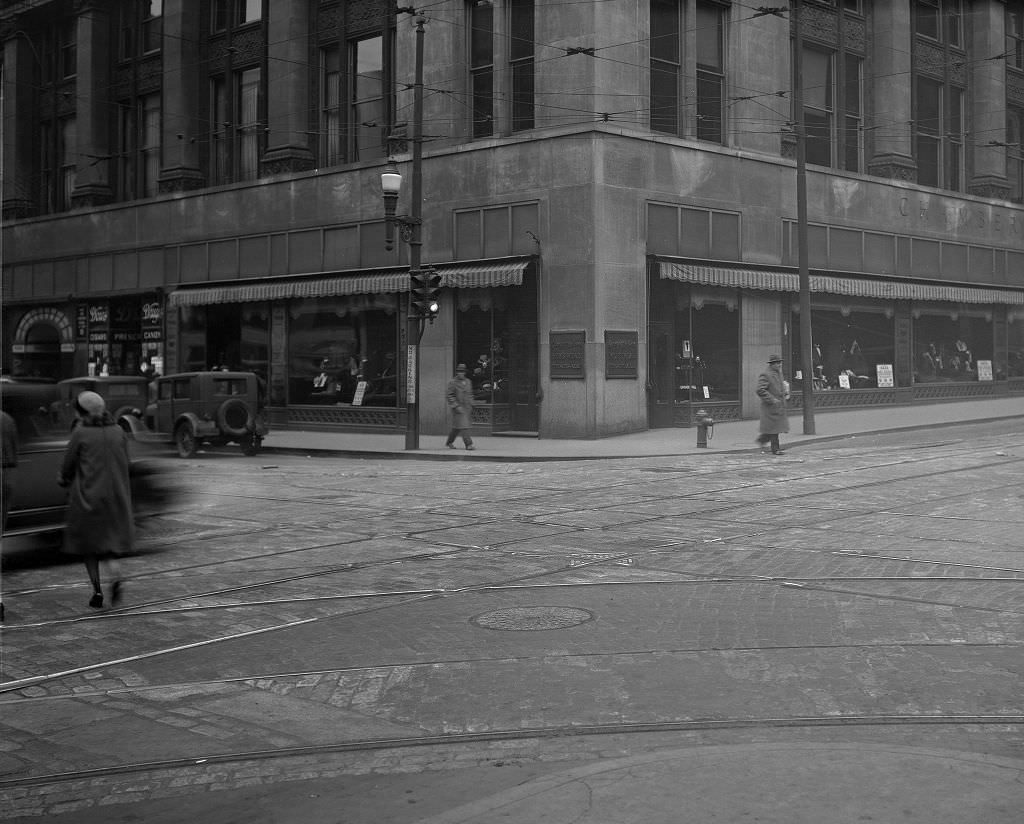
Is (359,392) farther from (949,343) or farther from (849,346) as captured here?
(949,343)

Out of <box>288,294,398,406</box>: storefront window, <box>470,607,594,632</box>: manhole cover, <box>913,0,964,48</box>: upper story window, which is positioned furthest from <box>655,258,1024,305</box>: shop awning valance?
<box>470,607,594,632</box>: manhole cover

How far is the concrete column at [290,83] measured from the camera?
1321 inches

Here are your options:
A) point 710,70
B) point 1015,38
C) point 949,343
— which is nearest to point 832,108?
point 710,70

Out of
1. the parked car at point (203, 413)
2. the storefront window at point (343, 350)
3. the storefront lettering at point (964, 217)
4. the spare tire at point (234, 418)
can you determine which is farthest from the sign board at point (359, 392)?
the storefront lettering at point (964, 217)

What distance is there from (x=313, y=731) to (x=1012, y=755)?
3.29 meters

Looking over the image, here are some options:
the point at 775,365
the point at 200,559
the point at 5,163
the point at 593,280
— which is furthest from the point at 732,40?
the point at 5,163

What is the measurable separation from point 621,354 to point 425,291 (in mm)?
5326

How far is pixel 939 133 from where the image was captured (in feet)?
123

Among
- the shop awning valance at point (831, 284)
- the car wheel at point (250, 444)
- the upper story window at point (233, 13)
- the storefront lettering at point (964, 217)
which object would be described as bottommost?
the car wheel at point (250, 444)

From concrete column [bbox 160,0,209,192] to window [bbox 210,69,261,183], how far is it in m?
0.62

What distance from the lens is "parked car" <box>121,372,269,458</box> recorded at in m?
25.6

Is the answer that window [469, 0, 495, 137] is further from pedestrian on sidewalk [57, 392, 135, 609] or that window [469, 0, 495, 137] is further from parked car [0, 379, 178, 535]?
pedestrian on sidewalk [57, 392, 135, 609]

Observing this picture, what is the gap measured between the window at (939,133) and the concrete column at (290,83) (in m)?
18.6

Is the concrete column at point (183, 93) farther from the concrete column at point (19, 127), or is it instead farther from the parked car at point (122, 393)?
the parked car at point (122, 393)
